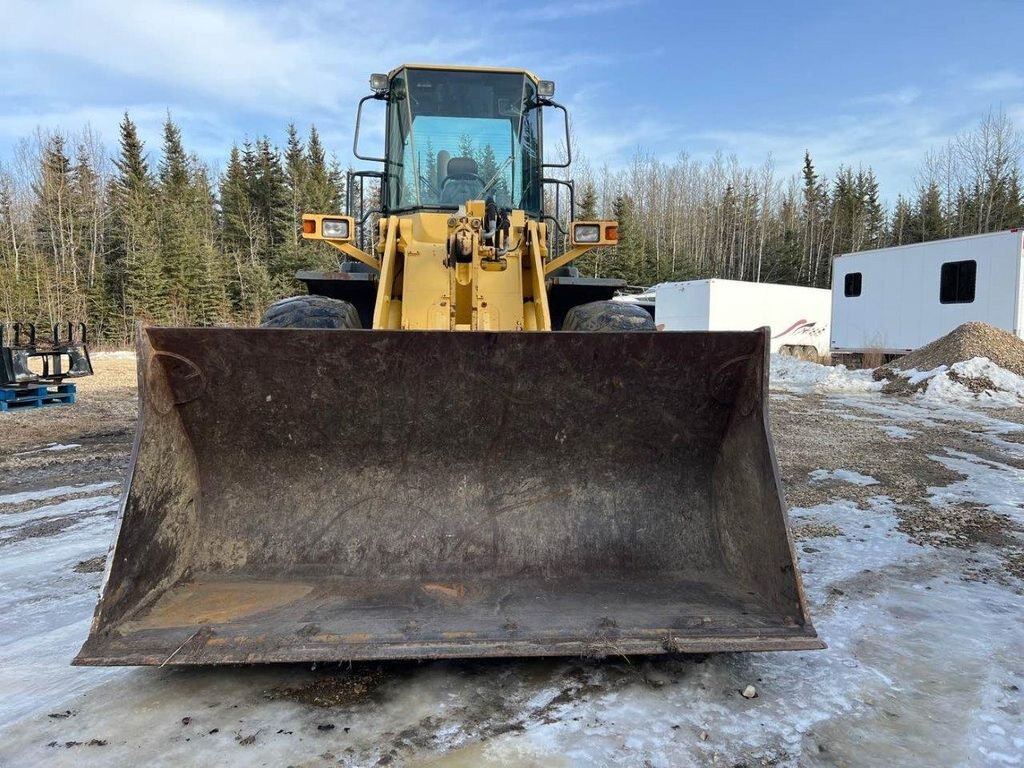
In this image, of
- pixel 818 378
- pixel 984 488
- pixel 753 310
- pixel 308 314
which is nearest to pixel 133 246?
pixel 753 310

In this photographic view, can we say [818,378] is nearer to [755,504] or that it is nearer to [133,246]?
[755,504]

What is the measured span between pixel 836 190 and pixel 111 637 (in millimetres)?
54093

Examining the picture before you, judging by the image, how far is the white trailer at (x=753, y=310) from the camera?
70.0 ft

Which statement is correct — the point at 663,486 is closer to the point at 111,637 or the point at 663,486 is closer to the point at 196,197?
the point at 111,637

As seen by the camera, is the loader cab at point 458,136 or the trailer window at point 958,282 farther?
the trailer window at point 958,282

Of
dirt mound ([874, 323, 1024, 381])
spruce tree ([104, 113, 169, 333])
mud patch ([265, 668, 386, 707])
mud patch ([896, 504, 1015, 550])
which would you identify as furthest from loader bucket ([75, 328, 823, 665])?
spruce tree ([104, 113, 169, 333])

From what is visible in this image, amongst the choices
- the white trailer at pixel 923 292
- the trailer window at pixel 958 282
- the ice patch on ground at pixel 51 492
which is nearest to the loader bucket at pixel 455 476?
the ice patch on ground at pixel 51 492

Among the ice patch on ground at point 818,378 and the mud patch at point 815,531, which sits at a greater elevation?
the ice patch on ground at point 818,378

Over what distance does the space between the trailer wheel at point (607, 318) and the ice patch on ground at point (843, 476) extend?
92.0 inches

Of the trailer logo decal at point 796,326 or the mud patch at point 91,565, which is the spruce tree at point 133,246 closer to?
the trailer logo decal at point 796,326

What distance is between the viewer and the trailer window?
13859 mm

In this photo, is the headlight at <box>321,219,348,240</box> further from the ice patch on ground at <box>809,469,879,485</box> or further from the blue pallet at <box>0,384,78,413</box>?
the blue pallet at <box>0,384,78,413</box>

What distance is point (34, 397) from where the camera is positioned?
10.4 metres

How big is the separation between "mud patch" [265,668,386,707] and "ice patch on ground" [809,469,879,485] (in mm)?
4396
